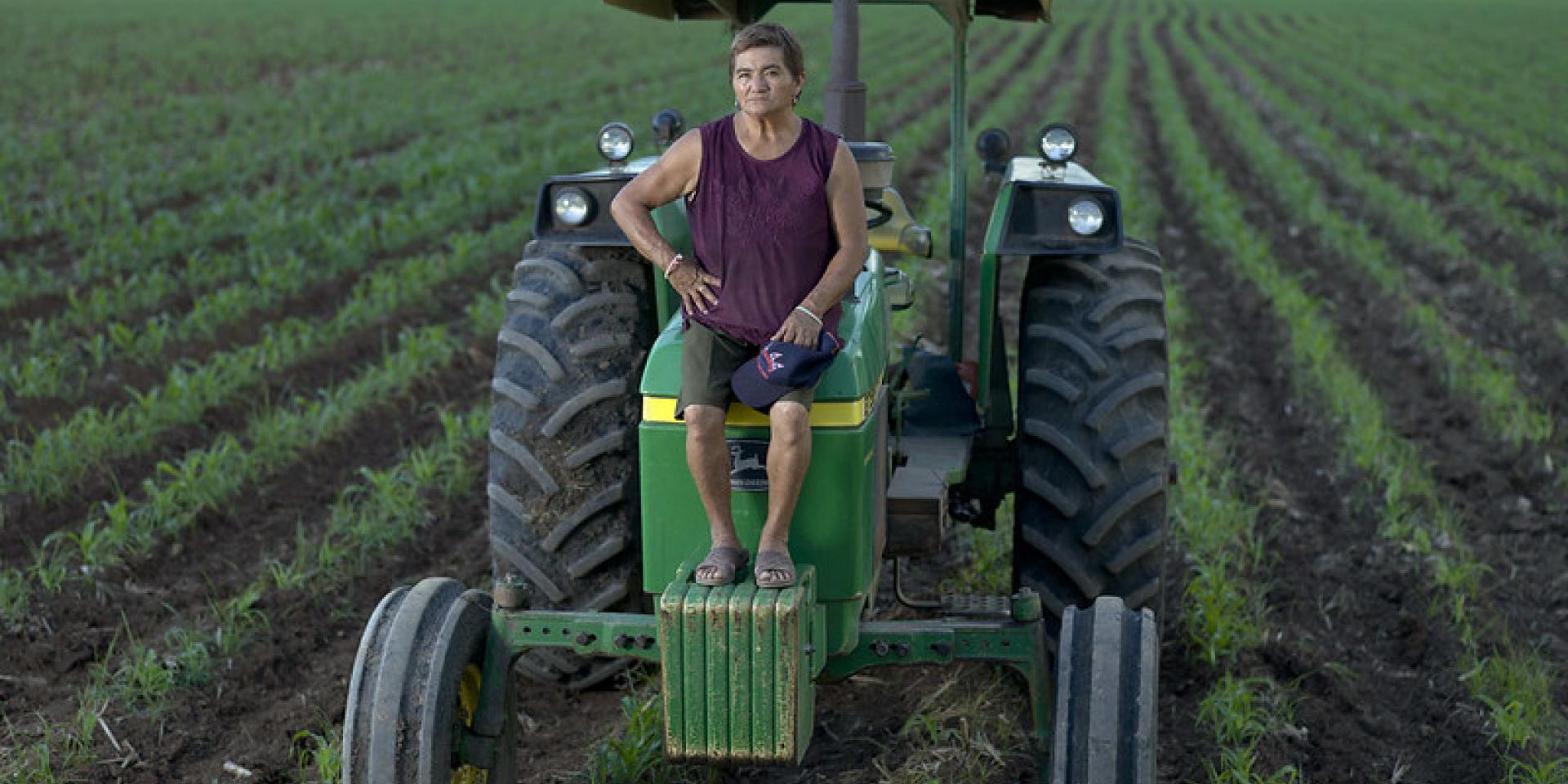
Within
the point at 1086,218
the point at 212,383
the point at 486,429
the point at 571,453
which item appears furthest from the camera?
the point at 212,383

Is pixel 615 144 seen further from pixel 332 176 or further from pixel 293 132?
pixel 293 132

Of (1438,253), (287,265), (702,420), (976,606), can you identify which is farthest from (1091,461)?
(1438,253)

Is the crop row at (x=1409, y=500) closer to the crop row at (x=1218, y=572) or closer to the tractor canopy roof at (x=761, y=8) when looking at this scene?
the crop row at (x=1218, y=572)

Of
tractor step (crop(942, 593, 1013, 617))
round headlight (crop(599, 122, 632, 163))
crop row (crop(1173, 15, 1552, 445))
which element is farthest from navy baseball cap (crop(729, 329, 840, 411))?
crop row (crop(1173, 15, 1552, 445))

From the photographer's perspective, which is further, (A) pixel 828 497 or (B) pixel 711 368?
(A) pixel 828 497

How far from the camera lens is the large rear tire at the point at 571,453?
4449 mm

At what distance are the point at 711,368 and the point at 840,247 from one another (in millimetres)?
361

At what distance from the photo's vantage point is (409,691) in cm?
351

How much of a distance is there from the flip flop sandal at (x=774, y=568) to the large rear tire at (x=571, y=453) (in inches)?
35.6

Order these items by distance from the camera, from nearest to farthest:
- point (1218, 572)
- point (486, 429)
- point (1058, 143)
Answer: point (1058, 143) < point (1218, 572) < point (486, 429)

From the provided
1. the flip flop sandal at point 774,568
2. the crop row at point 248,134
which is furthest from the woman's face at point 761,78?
the crop row at point 248,134

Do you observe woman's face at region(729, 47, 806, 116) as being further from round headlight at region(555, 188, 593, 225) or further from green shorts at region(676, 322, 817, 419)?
round headlight at region(555, 188, 593, 225)

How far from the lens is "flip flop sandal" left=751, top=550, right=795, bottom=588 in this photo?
355cm

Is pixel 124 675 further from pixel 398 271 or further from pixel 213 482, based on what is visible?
pixel 398 271
